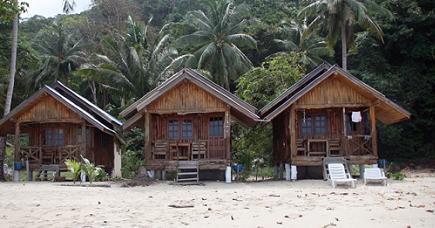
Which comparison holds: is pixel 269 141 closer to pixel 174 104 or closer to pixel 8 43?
pixel 174 104

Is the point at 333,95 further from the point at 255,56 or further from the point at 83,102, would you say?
the point at 255,56

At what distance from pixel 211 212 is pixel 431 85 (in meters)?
25.7

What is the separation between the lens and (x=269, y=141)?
26.7m

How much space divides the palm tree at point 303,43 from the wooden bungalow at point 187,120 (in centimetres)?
1664

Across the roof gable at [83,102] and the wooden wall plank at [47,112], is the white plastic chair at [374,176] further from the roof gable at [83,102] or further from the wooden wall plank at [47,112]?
the wooden wall plank at [47,112]

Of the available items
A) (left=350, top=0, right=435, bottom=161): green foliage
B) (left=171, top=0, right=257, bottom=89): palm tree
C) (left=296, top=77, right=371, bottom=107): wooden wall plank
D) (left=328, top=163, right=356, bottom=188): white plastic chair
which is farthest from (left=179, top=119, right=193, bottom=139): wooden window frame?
(left=350, top=0, right=435, bottom=161): green foliage

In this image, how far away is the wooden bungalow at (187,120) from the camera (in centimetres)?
2003

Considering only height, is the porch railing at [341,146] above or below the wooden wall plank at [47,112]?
below

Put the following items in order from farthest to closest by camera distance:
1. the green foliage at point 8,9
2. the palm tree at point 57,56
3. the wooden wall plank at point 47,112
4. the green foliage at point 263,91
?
the palm tree at point 57,56, the green foliage at point 263,91, the wooden wall plank at point 47,112, the green foliage at point 8,9

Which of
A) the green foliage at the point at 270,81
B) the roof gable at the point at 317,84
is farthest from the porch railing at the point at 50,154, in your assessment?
the green foliage at the point at 270,81

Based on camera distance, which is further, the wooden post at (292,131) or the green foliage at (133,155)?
the green foliage at (133,155)

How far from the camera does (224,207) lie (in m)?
11.9

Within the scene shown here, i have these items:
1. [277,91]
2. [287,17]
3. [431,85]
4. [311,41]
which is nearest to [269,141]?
[277,91]

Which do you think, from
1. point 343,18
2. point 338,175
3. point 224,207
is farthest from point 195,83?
point 343,18
